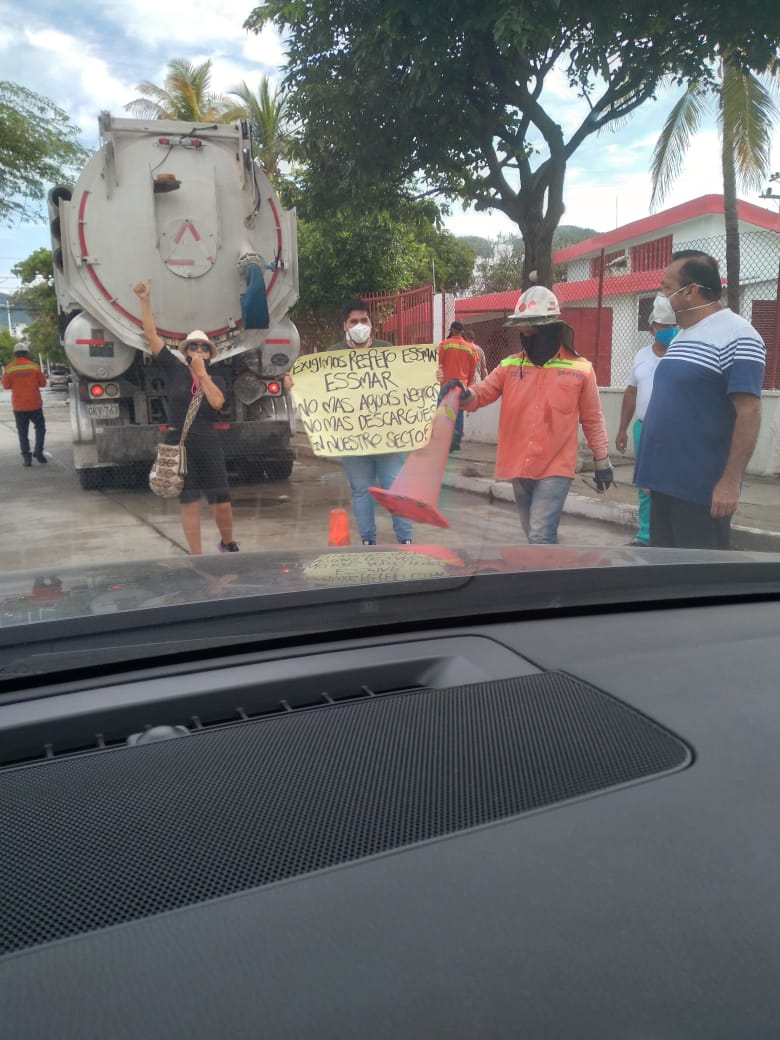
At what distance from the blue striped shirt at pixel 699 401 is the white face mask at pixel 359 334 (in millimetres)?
1944

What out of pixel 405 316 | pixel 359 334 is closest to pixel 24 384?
pixel 405 316

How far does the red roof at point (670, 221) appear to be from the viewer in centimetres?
2397

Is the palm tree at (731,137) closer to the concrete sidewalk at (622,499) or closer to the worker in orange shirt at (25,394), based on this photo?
the concrete sidewalk at (622,499)

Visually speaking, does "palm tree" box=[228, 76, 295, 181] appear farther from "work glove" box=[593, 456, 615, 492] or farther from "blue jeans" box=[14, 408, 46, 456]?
"work glove" box=[593, 456, 615, 492]

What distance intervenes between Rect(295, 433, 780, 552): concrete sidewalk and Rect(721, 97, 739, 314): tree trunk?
2.28m

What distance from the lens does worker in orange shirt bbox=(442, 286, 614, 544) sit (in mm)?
4930

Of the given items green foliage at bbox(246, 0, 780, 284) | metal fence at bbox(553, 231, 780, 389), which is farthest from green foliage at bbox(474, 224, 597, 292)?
green foliage at bbox(246, 0, 780, 284)

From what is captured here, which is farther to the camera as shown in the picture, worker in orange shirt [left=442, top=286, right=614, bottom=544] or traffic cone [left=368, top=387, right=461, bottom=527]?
traffic cone [left=368, top=387, right=461, bottom=527]

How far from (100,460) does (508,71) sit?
6202mm

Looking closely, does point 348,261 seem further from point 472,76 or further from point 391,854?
point 391,854

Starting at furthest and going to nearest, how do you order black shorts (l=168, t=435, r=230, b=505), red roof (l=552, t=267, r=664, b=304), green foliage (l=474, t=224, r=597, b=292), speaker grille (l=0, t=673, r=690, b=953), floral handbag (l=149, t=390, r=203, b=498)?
green foliage (l=474, t=224, r=597, b=292)
red roof (l=552, t=267, r=664, b=304)
black shorts (l=168, t=435, r=230, b=505)
floral handbag (l=149, t=390, r=203, b=498)
speaker grille (l=0, t=673, r=690, b=953)

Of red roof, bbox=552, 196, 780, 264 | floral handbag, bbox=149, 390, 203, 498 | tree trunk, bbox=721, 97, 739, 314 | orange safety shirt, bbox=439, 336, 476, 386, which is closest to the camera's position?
floral handbag, bbox=149, 390, 203, 498

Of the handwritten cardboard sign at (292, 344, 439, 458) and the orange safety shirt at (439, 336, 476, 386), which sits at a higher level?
the orange safety shirt at (439, 336, 476, 386)

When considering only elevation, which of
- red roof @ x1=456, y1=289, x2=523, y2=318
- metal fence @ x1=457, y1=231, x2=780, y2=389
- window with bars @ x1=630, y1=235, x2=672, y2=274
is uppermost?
window with bars @ x1=630, y1=235, x2=672, y2=274
